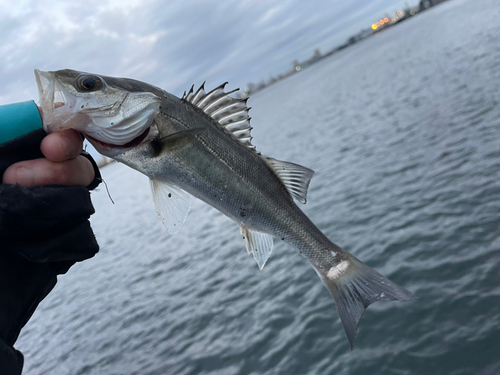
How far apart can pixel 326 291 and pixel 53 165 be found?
7.36 m

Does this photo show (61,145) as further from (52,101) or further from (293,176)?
(293,176)

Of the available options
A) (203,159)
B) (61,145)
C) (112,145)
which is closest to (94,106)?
(112,145)

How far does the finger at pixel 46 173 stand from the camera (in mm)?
2441

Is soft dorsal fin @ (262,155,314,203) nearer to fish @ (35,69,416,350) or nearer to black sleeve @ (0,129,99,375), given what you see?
fish @ (35,69,416,350)

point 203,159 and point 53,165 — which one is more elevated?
point 53,165

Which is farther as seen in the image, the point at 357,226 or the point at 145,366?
the point at 357,226

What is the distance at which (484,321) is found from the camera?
19.7ft

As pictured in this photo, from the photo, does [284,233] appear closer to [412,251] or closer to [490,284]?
[490,284]

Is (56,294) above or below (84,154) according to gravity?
below

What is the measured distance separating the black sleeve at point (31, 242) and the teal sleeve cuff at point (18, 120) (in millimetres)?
273

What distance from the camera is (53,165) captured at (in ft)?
8.38

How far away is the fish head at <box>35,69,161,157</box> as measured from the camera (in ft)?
8.76

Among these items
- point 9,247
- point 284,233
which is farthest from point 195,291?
point 9,247

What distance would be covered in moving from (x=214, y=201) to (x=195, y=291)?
9143mm
